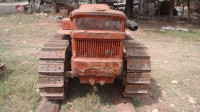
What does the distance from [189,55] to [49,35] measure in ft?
20.6

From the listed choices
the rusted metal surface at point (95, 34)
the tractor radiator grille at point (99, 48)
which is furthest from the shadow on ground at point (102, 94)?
the rusted metal surface at point (95, 34)

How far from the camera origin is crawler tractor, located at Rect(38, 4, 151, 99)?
3172 millimetres

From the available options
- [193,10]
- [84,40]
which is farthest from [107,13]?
[193,10]

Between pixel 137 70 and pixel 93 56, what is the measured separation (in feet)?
3.03

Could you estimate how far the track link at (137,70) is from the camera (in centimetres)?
369

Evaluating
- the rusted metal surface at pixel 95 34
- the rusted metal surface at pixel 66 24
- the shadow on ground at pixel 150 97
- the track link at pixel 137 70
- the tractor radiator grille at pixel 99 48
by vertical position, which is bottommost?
the shadow on ground at pixel 150 97

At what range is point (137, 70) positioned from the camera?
12.1 ft

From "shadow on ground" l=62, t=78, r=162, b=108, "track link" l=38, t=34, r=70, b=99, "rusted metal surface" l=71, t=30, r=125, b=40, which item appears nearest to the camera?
"rusted metal surface" l=71, t=30, r=125, b=40

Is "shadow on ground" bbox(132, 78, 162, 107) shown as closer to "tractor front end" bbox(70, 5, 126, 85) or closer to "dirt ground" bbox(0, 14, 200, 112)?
"dirt ground" bbox(0, 14, 200, 112)

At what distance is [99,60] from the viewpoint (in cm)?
325

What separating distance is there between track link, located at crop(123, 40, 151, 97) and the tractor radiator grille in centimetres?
50

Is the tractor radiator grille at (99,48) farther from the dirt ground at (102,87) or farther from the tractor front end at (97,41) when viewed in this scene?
the dirt ground at (102,87)

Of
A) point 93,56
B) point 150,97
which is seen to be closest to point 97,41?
point 93,56

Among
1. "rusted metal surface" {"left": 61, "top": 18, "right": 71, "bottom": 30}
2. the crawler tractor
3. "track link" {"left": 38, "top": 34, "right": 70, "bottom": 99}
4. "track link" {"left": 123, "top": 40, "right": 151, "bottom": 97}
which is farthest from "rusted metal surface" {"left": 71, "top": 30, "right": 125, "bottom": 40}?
"rusted metal surface" {"left": 61, "top": 18, "right": 71, "bottom": 30}
